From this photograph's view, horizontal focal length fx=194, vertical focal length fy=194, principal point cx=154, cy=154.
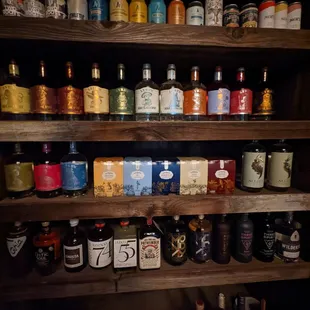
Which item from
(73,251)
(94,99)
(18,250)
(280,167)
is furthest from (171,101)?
(18,250)

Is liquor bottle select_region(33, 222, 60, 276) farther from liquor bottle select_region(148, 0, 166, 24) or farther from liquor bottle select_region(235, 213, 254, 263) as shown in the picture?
liquor bottle select_region(148, 0, 166, 24)

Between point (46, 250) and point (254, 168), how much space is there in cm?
92

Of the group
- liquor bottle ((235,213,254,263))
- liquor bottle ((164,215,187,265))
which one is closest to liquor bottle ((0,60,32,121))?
liquor bottle ((164,215,187,265))

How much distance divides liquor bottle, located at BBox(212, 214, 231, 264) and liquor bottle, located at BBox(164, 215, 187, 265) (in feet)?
0.48

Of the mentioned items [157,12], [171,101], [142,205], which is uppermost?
[157,12]

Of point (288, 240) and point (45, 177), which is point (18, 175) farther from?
point (288, 240)

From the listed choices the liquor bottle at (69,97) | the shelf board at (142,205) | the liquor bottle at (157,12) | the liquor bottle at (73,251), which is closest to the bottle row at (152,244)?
the liquor bottle at (73,251)

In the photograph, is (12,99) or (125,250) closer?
(12,99)

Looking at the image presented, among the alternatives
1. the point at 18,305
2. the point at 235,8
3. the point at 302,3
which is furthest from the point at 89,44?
the point at 18,305

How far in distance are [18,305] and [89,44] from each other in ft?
3.98

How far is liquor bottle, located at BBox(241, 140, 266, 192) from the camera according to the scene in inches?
31.2

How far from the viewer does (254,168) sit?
797 millimetres

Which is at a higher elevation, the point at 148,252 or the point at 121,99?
the point at 121,99

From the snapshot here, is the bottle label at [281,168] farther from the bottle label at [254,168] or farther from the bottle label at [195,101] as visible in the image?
the bottle label at [195,101]
